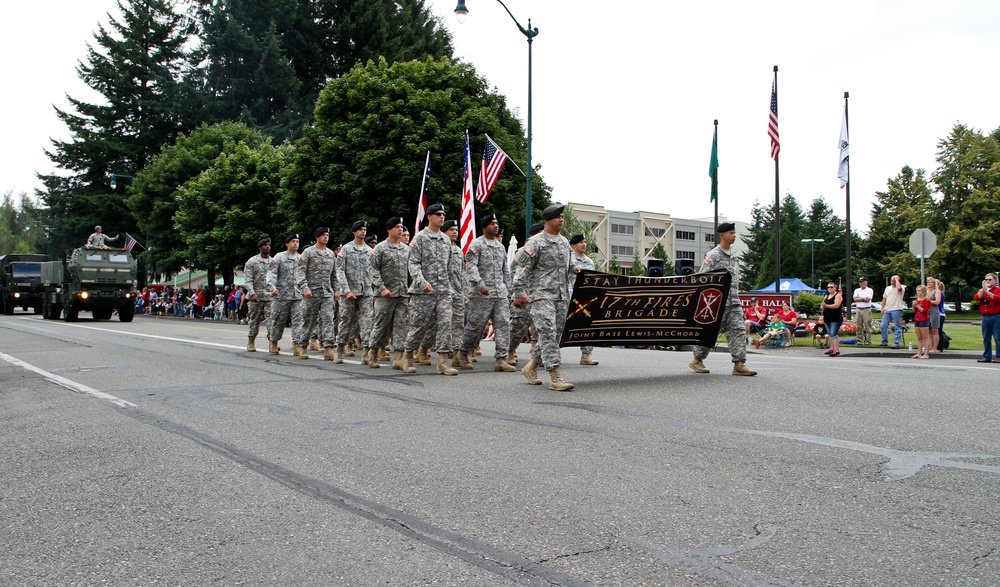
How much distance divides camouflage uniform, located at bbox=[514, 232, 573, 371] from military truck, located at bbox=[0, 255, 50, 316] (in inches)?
1708

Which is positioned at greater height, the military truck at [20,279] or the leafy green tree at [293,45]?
the leafy green tree at [293,45]

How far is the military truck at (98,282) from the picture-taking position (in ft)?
106

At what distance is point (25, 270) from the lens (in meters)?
44.6

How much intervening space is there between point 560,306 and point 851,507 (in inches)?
228

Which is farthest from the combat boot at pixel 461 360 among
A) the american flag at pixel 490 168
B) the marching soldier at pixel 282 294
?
the american flag at pixel 490 168

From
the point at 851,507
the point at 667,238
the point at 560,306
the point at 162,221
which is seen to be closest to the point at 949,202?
the point at 667,238

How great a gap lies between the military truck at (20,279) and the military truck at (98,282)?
12740mm

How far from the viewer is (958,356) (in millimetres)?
16484

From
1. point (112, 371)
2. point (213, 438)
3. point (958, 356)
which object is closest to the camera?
point (213, 438)

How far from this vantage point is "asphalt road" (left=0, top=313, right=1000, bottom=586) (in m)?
3.38

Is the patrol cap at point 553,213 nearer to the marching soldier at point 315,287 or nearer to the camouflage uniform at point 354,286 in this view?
the camouflage uniform at point 354,286

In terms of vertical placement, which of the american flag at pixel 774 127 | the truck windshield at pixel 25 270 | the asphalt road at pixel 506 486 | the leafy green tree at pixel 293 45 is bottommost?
the asphalt road at pixel 506 486

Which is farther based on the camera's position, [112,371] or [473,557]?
[112,371]

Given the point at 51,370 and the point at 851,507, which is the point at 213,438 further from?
the point at 51,370
